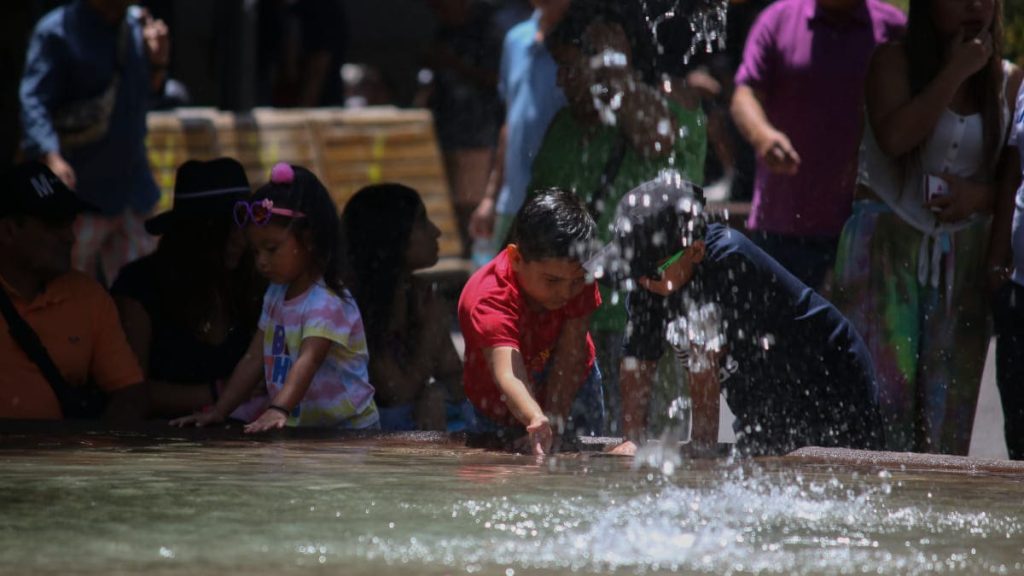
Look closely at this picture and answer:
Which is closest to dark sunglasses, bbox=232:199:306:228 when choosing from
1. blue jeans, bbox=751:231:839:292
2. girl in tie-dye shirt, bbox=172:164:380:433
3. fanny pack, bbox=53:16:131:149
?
girl in tie-dye shirt, bbox=172:164:380:433

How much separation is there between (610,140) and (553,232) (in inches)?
56.9

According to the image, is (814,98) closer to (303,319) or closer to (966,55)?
(966,55)

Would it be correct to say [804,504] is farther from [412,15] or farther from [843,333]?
[412,15]

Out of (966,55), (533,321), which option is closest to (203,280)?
(533,321)

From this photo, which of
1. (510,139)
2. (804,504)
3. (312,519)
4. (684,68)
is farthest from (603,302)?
(312,519)

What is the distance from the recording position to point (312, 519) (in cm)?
391

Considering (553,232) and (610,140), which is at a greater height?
(610,140)

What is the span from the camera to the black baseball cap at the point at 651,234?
16.8 ft

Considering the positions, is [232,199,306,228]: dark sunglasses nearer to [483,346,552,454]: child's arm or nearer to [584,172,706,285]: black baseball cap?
[483,346,552,454]: child's arm

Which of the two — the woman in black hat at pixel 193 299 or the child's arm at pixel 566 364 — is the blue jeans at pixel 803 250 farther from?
the woman in black hat at pixel 193 299

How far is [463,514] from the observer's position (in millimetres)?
3990

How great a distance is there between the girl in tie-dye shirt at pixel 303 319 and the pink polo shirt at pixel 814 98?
1.79 meters

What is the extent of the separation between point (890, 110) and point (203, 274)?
2344 millimetres

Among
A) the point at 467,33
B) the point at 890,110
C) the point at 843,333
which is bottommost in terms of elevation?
the point at 843,333
